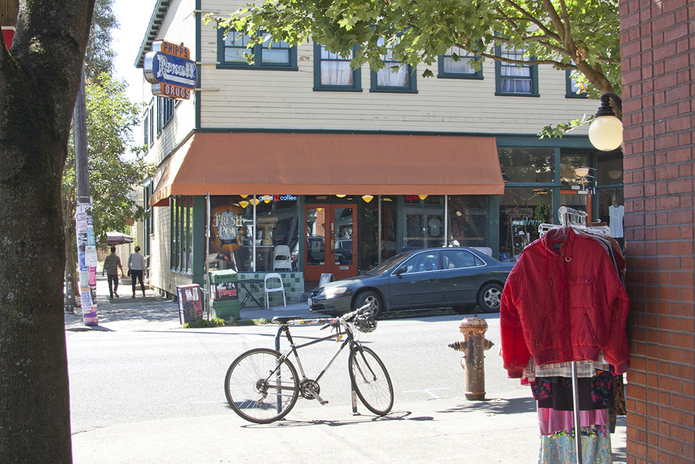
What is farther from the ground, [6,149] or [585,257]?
[6,149]

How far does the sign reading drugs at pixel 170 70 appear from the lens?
16.5 m

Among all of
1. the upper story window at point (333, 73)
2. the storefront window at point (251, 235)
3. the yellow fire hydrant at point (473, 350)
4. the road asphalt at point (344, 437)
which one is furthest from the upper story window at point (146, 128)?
the yellow fire hydrant at point (473, 350)

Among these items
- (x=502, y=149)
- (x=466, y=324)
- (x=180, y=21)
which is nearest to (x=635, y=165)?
(x=466, y=324)

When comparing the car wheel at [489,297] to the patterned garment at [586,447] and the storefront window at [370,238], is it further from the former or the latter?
the patterned garment at [586,447]

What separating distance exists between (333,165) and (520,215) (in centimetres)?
579

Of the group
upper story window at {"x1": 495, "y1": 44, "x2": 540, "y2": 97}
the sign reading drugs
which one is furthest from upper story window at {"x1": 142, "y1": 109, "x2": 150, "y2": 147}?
upper story window at {"x1": 495, "y1": 44, "x2": 540, "y2": 97}

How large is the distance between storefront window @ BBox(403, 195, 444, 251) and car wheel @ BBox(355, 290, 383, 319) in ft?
14.9

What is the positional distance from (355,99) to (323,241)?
3943mm

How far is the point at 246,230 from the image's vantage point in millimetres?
17922

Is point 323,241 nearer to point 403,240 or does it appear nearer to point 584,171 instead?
point 403,240

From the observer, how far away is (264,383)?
691 centimetres

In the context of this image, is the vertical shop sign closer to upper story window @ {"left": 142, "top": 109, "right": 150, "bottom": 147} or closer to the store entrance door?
the store entrance door

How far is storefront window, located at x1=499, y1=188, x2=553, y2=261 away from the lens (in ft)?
64.0

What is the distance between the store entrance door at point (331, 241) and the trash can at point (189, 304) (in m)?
4.41
